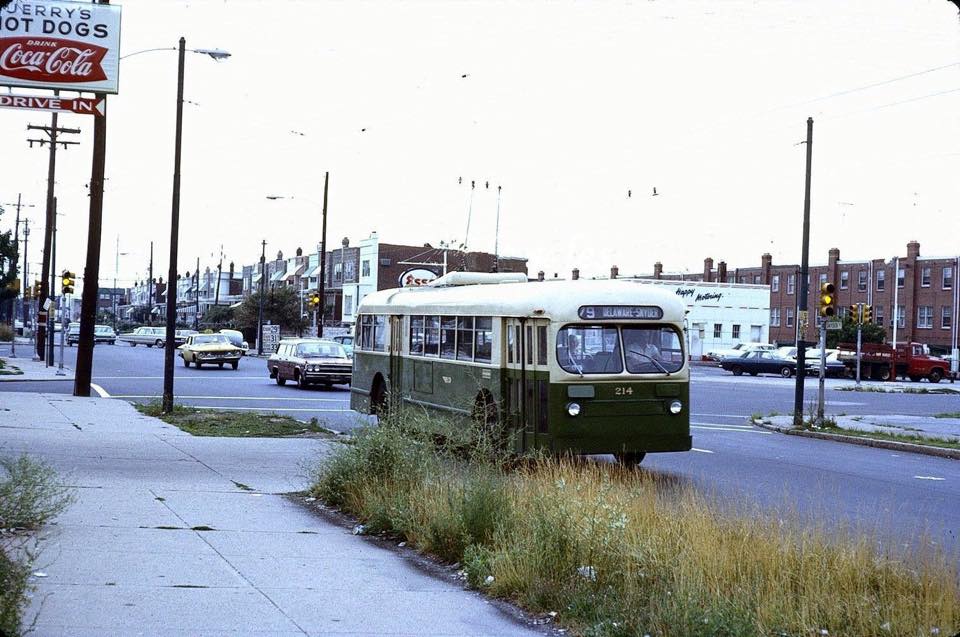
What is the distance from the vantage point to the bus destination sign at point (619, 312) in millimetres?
14922

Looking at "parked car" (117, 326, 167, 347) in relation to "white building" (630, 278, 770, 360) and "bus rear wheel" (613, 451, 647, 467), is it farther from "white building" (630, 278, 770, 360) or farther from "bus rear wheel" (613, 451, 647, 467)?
→ "bus rear wheel" (613, 451, 647, 467)

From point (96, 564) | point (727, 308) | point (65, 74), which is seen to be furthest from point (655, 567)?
point (727, 308)

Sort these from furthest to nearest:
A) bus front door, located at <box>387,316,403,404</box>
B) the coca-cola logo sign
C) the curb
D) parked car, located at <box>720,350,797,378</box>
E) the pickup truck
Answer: the pickup truck → parked car, located at <box>720,350,797,378</box> → the curb → the coca-cola logo sign → bus front door, located at <box>387,316,403,404</box>

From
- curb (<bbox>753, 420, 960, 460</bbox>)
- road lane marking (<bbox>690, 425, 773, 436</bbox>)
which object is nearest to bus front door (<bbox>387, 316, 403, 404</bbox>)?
road lane marking (<bbox>690, 425, 773, 436</bbox>)

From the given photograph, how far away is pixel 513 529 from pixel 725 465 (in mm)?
9356

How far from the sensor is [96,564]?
831 cm

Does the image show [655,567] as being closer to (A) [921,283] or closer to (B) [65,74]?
(B) [65,74]

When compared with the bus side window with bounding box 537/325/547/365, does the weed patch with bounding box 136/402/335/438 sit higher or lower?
lower

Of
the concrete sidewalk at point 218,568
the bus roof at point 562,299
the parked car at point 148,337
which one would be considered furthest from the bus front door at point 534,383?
the parked car at point 148,337

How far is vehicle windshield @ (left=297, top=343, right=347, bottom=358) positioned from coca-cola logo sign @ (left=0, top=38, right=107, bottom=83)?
16.9 metres

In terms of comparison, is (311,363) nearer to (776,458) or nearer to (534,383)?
(776,458)

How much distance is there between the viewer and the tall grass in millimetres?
6215

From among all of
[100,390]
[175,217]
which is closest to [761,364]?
[100,390]

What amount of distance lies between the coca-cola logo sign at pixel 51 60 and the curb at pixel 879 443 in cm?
1684
